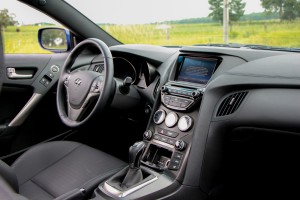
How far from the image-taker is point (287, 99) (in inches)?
67.3

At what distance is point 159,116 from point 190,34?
734 millimetres

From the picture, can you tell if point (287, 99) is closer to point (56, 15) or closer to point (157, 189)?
point (157, 189)

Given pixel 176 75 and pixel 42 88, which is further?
pixel 42 88

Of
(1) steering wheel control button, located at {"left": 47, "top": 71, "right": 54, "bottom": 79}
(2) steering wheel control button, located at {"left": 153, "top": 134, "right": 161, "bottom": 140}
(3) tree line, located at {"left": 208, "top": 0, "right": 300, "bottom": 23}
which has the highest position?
(3) tree line, located at {"left": 208, "top": 0, "right": 300, "bottom": 23}

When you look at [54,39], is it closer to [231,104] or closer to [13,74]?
[13,74]

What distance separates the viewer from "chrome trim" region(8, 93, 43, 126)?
3.12 metres

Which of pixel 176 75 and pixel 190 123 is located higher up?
pixel 176 75

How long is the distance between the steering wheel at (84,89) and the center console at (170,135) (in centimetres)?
29

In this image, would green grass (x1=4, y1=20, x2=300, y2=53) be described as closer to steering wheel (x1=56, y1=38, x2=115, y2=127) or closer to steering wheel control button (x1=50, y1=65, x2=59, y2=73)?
steering wheel control button (x1=50, y1=65, x2=59, y2=73)

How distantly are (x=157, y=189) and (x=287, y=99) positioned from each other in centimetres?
69

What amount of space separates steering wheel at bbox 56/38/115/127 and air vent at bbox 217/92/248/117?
639mm

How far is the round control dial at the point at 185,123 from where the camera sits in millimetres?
1938

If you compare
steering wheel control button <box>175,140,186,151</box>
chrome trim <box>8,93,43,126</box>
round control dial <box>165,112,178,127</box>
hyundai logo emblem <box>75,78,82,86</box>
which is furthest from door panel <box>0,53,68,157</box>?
steering wheel control button <box>175,140,186,151</box>

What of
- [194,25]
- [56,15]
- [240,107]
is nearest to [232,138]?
[240,107]
